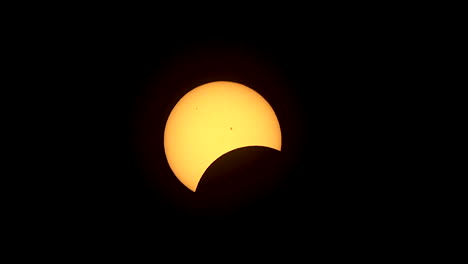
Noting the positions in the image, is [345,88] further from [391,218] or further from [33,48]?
[33,48]

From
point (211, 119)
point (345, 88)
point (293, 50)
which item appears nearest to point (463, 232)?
point (345, 88)

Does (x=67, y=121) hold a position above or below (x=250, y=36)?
below

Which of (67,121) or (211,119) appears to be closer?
(211,119)

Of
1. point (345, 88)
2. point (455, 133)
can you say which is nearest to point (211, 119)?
point (345, 88)

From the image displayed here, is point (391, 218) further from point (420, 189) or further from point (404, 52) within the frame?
point (404, 52)

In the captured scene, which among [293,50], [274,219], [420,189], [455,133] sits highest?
[293,50]

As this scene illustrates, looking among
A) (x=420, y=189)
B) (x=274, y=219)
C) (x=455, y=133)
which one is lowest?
(x=274, y=219)

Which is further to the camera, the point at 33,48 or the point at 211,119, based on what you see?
the point at 33,48
